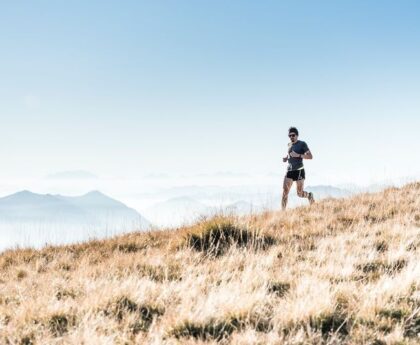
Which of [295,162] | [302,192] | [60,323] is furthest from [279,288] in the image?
[302,192]

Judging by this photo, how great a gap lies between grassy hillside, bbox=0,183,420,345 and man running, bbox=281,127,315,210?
4.25m

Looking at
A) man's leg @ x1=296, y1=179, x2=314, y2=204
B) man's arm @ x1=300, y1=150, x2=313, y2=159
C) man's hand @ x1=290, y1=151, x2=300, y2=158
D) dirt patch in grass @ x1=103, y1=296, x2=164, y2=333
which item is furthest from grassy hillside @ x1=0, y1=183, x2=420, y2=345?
man's leg @ x1=296, y1=179, x2=314, y2=204

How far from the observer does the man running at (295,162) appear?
12.7 metres

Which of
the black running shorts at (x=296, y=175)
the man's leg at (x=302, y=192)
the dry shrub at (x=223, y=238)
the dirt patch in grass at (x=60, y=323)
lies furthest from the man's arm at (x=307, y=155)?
the dirt patch in grass at (x=60, y=323)

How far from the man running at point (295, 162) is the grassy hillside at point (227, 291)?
4252 mm

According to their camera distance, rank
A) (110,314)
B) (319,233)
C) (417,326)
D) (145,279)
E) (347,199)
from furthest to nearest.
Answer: (347,199) < (319,233) < (145,279) < (110,314) < (417,326)

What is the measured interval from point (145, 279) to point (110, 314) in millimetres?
1215

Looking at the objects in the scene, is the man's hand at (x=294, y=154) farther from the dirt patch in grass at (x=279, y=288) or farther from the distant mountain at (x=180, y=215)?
the dirt patch in grass at (x=279, y=288)

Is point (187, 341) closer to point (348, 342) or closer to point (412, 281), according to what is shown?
point (348, 342)

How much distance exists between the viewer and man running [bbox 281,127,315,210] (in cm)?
1271

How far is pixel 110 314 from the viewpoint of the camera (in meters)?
4.23

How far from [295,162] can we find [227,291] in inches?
342

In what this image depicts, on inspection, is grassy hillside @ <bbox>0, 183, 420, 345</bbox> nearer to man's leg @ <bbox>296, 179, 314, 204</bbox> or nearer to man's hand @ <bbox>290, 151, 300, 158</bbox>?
man's hand @ <bbox>290, 151, 300, 158</bbox>

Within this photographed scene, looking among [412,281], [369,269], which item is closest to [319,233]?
[369,269]
